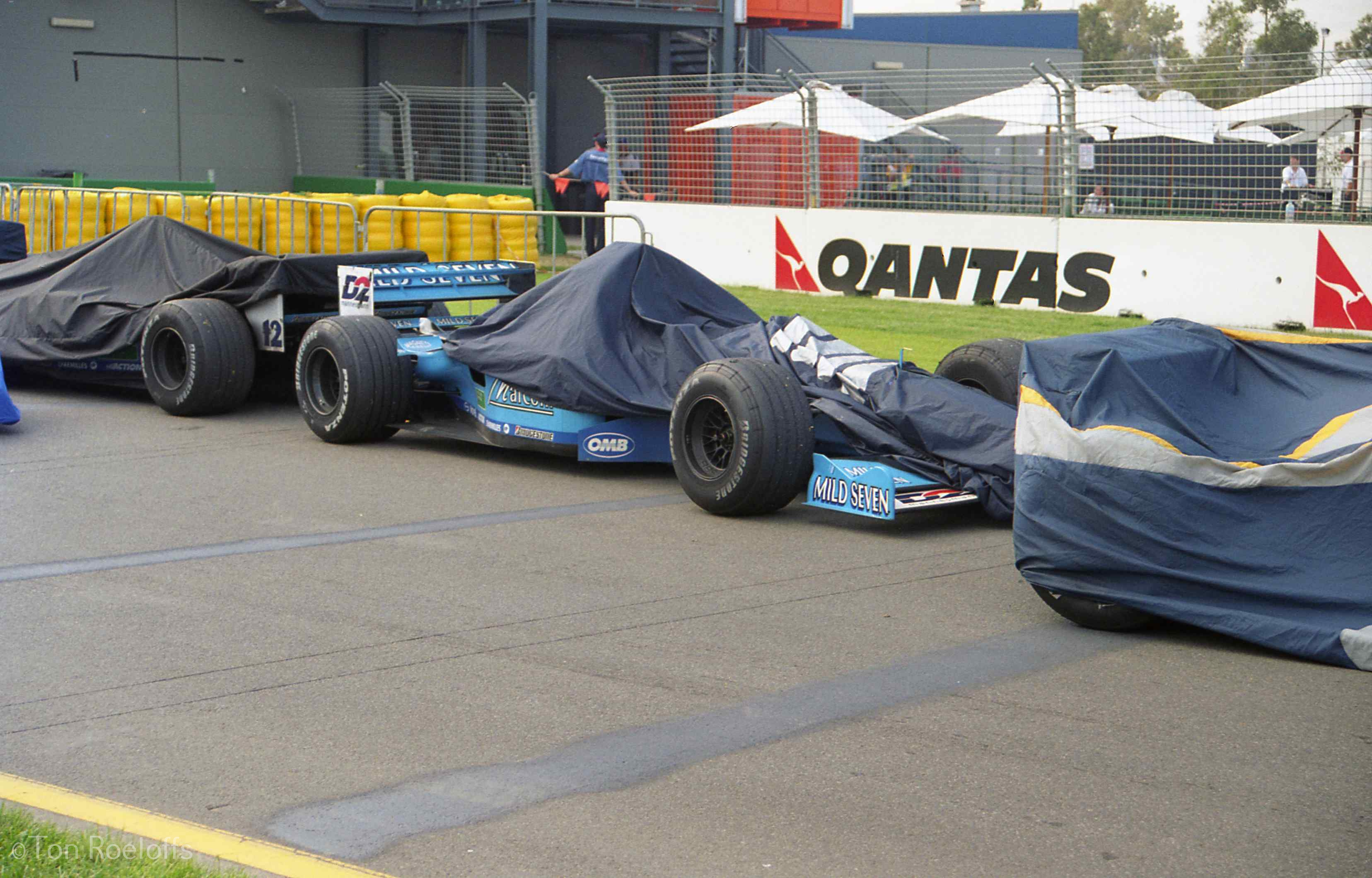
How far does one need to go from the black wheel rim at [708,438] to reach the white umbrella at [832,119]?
12.8 m

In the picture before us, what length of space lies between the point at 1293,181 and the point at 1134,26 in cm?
10795

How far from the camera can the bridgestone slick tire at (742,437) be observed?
23.7 feet

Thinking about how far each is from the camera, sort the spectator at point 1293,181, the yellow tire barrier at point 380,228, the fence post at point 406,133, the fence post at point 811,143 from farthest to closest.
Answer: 1. the fence post at point 406,133
2. the fence post at point 811,143
3. the yellow tire barrier at point 380,228
4. the spectator at point 1293,181

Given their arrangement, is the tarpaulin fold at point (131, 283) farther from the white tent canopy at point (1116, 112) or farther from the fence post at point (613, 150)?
the fence post at point (613, 150)

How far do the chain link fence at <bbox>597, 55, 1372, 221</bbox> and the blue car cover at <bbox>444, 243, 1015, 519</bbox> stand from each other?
829cm

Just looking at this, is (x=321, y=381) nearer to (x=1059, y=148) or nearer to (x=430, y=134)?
(x=1059, y=148)

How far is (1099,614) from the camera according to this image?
563cm

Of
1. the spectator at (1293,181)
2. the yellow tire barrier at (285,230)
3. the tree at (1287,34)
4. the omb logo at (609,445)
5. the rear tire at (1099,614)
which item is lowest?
the rear tire at (1099,614)

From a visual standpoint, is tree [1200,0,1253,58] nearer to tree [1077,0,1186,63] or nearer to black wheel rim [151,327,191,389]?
tree [1077,0,1186,63]

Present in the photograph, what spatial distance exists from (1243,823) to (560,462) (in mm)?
5853

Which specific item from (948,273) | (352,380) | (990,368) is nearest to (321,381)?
(352,380)

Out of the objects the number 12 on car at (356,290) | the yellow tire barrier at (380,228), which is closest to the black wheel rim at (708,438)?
the number 12 on car at (356,290)

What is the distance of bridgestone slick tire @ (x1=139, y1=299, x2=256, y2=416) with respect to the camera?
33.3 feet

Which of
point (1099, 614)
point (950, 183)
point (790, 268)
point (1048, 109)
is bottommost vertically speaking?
point (1099, 614)
